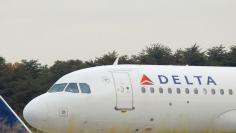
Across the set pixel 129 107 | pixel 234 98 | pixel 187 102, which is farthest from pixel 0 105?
pixel 234 98

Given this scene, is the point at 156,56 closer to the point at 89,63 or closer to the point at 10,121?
the point at 89,63

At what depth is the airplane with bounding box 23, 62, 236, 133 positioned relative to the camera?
31.3 meters

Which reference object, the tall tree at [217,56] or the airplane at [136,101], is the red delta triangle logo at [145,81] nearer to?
the airplane at [136,101]

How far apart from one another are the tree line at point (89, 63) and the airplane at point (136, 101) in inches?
1028

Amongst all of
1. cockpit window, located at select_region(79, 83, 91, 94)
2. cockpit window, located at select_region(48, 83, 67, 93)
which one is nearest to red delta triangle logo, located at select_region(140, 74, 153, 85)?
cockpit window, located at select_region(79, 83, 91, 94)

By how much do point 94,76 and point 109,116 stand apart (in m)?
1.60

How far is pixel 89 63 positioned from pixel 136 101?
1277 inches

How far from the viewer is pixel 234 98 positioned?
35156 millimetres

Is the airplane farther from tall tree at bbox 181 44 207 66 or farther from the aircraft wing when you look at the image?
tall tree at bbox 181 44 207 66

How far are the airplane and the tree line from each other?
26.1 m

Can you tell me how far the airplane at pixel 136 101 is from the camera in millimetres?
31327

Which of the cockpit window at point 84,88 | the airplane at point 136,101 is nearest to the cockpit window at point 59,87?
the airplane at point 136,101

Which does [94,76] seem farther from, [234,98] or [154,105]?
[234,98]

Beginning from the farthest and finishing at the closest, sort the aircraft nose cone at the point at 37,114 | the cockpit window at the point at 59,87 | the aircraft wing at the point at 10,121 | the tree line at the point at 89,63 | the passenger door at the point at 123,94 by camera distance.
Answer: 1. the tree line at the point at 89,63
2. the cockpit window at the point at 59,87
3. the passenger door at the point at 123,94
4. the aircraft nose cone at the point at 37,114
5. the aircraft wing at the point at 10,121
